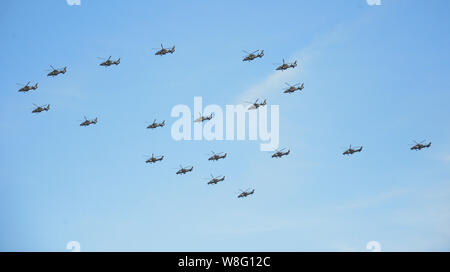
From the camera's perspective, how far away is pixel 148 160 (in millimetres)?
137250
